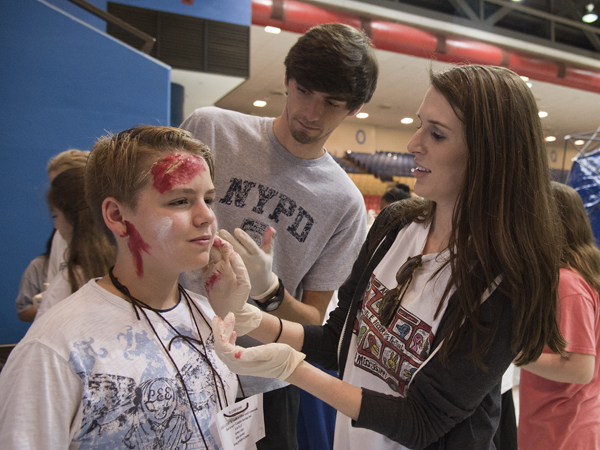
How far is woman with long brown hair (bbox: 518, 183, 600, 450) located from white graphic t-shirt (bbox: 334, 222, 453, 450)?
69 centimetres

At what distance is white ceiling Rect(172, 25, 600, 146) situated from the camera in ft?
20.2

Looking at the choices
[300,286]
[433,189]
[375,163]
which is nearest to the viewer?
[433,189]

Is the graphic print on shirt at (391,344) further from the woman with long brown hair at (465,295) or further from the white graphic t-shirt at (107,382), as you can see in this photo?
the white graphic t-shirt at (107,382)

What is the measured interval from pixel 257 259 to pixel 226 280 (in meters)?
0.19

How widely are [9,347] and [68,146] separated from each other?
1.21 meters

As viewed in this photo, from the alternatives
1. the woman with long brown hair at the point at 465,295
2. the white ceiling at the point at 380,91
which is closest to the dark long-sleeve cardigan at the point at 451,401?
the woman with long brown hair at the point at 465,295

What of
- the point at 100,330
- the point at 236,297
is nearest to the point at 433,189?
the point at 236,297

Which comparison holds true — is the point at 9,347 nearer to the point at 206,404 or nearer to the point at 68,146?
the point at 68,146

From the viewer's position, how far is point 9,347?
7.91 feet

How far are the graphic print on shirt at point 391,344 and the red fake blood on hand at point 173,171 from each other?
0.62 m

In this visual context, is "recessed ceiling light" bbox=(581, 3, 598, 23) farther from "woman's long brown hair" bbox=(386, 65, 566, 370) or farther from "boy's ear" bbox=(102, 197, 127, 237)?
"boy's ear" bbox=(102, 197, 127, 237)

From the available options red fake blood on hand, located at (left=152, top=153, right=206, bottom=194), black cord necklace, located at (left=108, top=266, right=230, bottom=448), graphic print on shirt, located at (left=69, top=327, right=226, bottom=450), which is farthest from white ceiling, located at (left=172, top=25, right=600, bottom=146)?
graphic print on shirt, located at (left=69, top=327, right=226, bottom=450)

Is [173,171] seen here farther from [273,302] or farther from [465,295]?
[465,295]

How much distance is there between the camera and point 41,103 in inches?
98.7
